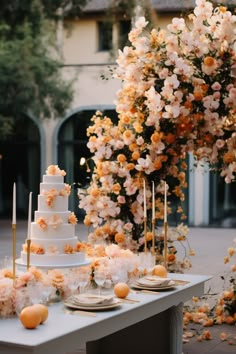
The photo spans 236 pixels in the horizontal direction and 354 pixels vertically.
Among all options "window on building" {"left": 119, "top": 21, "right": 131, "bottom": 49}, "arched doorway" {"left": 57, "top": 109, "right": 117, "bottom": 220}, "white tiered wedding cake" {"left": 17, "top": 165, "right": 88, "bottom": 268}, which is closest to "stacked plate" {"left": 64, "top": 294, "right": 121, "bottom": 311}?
"white tiered wedding cake" {"left": 17, "top": 165, "right": 88, "bottom": 268}

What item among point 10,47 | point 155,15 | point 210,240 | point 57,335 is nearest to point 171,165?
point 57,335

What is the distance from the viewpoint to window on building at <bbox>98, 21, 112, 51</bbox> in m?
20.1

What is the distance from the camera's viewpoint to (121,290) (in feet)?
16.5

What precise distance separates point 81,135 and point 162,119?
14835mm

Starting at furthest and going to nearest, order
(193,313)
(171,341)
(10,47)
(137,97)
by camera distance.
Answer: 1. (10,47)
2. (193,313)
3. (137,97)
4. (171,341)

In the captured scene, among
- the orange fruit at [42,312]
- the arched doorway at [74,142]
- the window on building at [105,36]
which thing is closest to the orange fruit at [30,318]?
the orange fruit at [42,312]

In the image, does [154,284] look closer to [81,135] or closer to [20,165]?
[81,135]

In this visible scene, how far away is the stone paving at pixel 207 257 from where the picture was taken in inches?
271

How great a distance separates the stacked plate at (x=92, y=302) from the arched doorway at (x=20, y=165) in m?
17.0

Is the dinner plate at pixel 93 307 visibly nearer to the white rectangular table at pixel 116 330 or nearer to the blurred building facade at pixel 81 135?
the white rectangular table at pixel 116 330

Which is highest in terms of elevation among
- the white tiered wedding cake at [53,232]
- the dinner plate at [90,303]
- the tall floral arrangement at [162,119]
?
the tall floral arrangement at [162,119]

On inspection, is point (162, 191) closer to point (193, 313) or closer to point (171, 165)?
point (171, 165)

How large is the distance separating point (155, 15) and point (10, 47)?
3992 mm

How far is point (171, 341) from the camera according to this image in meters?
5.90
